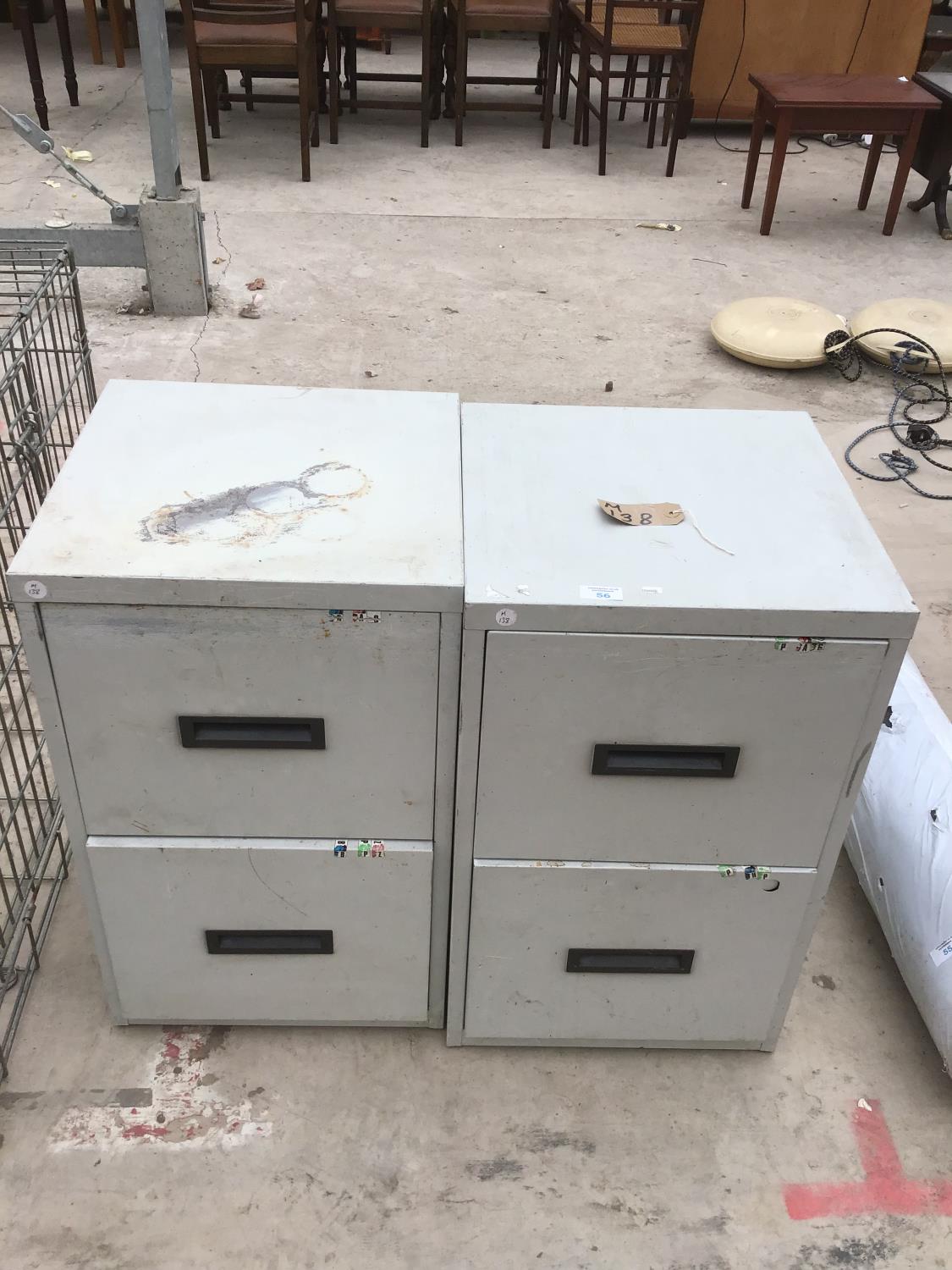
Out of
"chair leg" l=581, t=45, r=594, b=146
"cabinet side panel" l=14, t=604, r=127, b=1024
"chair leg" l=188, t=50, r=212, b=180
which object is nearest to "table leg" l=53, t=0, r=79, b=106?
"chair leg" l=188, t=50, r=212, b=180

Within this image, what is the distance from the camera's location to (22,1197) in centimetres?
189

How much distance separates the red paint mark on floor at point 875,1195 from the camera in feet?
6.40

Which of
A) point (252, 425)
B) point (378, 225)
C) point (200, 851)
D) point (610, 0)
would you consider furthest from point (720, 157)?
point (200, 851)

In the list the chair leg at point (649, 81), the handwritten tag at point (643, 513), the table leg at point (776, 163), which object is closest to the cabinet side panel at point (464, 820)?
the handwritten tag at point (643, 513)

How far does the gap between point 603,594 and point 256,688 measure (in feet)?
1.81

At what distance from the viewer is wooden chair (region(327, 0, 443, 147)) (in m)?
6.59

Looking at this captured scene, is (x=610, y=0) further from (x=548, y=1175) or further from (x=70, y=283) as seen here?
(x=548, y=1175)

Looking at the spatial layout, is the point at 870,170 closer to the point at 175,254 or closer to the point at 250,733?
the point at 175,254

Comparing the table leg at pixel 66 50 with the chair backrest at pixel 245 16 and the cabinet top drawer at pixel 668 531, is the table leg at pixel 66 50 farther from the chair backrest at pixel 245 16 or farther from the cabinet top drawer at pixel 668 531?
the cabinet top drawer at pixel 668 531

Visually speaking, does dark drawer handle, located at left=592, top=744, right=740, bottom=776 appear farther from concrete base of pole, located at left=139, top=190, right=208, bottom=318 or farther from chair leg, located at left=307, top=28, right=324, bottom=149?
chair leg, located at left=307, top=28, right=324, bottom=149

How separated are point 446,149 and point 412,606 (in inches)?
257

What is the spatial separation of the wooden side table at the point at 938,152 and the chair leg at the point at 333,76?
137 inches

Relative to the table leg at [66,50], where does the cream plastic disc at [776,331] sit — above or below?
below

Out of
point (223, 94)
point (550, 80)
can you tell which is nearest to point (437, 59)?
point (550, 80)
